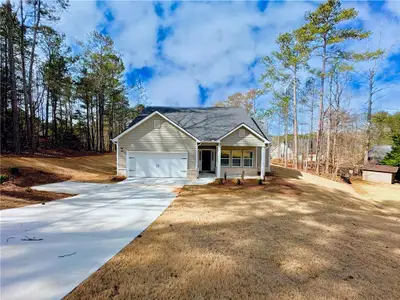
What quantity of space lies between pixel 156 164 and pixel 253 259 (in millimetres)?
10811

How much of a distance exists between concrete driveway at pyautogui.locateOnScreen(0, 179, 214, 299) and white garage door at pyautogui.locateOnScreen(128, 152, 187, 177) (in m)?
5.34

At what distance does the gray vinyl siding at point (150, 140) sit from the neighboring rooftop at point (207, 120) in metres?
1.08

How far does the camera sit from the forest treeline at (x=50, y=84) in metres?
15.5

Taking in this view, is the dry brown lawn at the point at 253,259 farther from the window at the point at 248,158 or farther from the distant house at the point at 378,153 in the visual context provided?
the distant house at the point at 378,153

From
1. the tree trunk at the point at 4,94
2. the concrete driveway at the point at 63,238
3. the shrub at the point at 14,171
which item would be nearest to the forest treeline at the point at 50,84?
the tree trunk at the point at 4,94

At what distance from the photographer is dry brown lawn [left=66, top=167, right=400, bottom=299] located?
268cm

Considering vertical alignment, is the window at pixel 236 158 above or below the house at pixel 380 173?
above

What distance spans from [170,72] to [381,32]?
2088 centimetres

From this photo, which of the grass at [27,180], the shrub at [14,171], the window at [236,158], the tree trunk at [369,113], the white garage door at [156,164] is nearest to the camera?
the grass at [27,180]

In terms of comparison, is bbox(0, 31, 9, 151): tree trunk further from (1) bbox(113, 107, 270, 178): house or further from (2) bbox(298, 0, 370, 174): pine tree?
(2) bbox(298, 0, 370, 174): pine tree

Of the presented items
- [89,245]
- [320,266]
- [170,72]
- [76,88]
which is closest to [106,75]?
[76,88]

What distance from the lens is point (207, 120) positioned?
53.5 ft

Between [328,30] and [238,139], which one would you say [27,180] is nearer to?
[238,139]

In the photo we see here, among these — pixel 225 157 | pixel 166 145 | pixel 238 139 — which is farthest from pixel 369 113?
pixel 166 145
